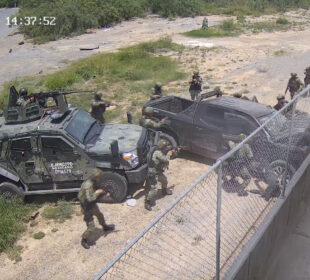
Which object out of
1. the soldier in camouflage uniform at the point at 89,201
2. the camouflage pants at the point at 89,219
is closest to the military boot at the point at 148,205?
the soldier in camouflage uniform at the point at 89,201

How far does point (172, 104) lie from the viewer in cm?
1073

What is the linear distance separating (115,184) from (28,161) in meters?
1.84

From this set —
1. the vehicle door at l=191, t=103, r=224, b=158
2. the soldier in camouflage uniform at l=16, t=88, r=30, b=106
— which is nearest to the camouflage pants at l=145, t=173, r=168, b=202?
the vehicle door at l=191, t=103, r=224, b=158

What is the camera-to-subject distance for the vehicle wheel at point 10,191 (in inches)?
307

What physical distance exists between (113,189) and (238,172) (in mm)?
3005

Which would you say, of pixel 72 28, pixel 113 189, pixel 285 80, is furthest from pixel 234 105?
pixel 72 28

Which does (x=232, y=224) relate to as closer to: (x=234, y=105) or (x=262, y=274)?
(x=262, y=274)

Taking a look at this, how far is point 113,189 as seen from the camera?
A: 7766 mm

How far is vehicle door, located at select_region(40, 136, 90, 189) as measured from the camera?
769cm

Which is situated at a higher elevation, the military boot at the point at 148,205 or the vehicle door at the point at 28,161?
the vehicle door at the point at 28,161

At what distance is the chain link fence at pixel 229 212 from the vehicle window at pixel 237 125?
1.48 meters

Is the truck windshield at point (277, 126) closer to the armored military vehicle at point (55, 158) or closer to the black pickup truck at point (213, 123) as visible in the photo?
the black pickup truck at point (213, 123)

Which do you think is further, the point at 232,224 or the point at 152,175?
the point at 152,175

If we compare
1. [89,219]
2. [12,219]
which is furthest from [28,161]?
→ [89,219]
